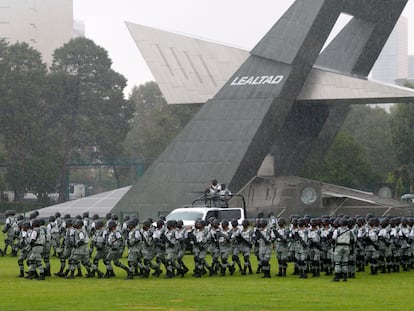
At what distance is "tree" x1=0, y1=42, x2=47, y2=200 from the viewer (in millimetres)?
69750

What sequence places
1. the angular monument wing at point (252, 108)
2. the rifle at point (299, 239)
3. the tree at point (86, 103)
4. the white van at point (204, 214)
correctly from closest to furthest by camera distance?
the rifle at point (299, 239) → the white van at point (204, 214) → the angular monument wing at point (252, 108) → the tree at point (86, 103)

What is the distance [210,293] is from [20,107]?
173ft

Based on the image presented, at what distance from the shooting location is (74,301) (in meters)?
18.0

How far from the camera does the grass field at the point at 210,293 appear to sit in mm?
17234

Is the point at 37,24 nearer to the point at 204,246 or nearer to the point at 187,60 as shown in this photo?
the point at 187,60

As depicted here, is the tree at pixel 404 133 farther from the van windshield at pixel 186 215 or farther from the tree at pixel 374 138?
the van windshield at pixel 186 215

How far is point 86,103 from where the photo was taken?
247ft

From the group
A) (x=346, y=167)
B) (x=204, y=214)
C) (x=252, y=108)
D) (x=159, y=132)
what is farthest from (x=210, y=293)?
(x=159, y=132)

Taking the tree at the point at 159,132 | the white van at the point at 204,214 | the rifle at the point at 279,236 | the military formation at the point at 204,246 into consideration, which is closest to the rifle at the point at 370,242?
the military formation at the point at 204,246

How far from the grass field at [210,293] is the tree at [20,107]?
46462 mm

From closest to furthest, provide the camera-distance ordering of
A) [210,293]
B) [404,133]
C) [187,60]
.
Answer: [210,293] → [187,60] → [404,133]

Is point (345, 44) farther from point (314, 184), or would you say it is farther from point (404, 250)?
point (404, 250)

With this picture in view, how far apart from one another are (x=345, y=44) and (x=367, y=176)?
2662 cm

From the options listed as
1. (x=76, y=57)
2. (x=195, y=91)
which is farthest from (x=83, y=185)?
(x=195, y=91)
